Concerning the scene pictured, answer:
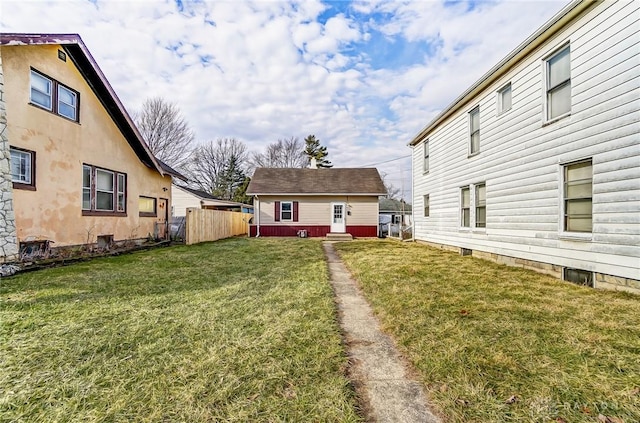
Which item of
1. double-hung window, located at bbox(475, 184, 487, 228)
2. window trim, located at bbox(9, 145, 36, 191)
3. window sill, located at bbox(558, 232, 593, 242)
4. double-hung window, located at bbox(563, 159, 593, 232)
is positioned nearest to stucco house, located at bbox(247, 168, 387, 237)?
double-hung window, located at bbox(475, 184, 487, 228)

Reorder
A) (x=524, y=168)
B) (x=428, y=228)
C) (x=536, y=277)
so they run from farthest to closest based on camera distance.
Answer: (x=428, y=228)
(x=524, y=168)
(x=536, y=277)

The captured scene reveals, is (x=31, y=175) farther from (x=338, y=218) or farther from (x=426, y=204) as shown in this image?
(x=338, y=218)

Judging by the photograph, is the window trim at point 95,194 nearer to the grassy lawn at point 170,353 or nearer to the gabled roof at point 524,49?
the grassy lawn at point 170,353

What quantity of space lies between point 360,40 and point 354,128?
15799mm

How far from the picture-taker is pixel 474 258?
339 inches

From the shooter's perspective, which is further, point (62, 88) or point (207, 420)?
point (62, 88)

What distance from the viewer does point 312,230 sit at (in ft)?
60.5

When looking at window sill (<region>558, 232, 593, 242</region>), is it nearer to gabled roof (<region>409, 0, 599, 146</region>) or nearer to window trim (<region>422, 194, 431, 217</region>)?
gabled roof (<region>409, 0, 599, 146</region>)

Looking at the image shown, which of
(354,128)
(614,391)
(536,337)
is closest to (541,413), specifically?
(614,391)

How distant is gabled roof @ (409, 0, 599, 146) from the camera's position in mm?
5348

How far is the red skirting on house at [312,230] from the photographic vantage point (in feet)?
60.3

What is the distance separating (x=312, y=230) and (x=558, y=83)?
14063 millimetres

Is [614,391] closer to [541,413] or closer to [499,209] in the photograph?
[541,413]

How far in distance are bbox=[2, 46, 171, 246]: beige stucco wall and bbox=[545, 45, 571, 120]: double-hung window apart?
11689 mm
